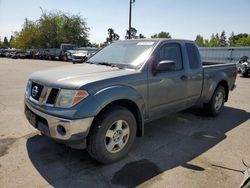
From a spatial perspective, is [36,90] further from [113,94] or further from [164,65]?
[164,65]

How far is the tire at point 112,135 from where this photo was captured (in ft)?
10.6

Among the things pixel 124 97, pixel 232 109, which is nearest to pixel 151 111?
pixel 124 97

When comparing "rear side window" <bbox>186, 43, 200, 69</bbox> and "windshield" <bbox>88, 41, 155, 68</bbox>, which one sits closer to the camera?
"windshield" <bbox>88, 41, 155, 68</bbox>

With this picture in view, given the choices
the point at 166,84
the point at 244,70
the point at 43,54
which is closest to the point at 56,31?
the point at 43,54

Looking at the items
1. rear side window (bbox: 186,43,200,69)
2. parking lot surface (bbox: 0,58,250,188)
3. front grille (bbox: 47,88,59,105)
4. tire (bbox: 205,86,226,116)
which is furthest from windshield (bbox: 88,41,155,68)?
tire (bbox: 205,86,226,116)

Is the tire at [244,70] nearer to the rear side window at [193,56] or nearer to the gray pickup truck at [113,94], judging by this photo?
the rear side window at [193,56]

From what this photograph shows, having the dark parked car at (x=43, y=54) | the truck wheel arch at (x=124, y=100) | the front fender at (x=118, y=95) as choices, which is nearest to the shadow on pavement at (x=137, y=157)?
the truck wheel arch at (x=124, y=100)

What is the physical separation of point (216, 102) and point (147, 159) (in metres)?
3.07

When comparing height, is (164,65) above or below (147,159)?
above

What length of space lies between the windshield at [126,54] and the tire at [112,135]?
91 centimetres

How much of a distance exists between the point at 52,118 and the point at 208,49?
71.3 feet

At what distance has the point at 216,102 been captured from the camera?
5.96m

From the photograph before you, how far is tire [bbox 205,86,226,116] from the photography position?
5789 mm

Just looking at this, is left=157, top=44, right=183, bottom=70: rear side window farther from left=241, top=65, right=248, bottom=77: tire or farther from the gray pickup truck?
left=241, top=65, right=248, bottom=77: tire
